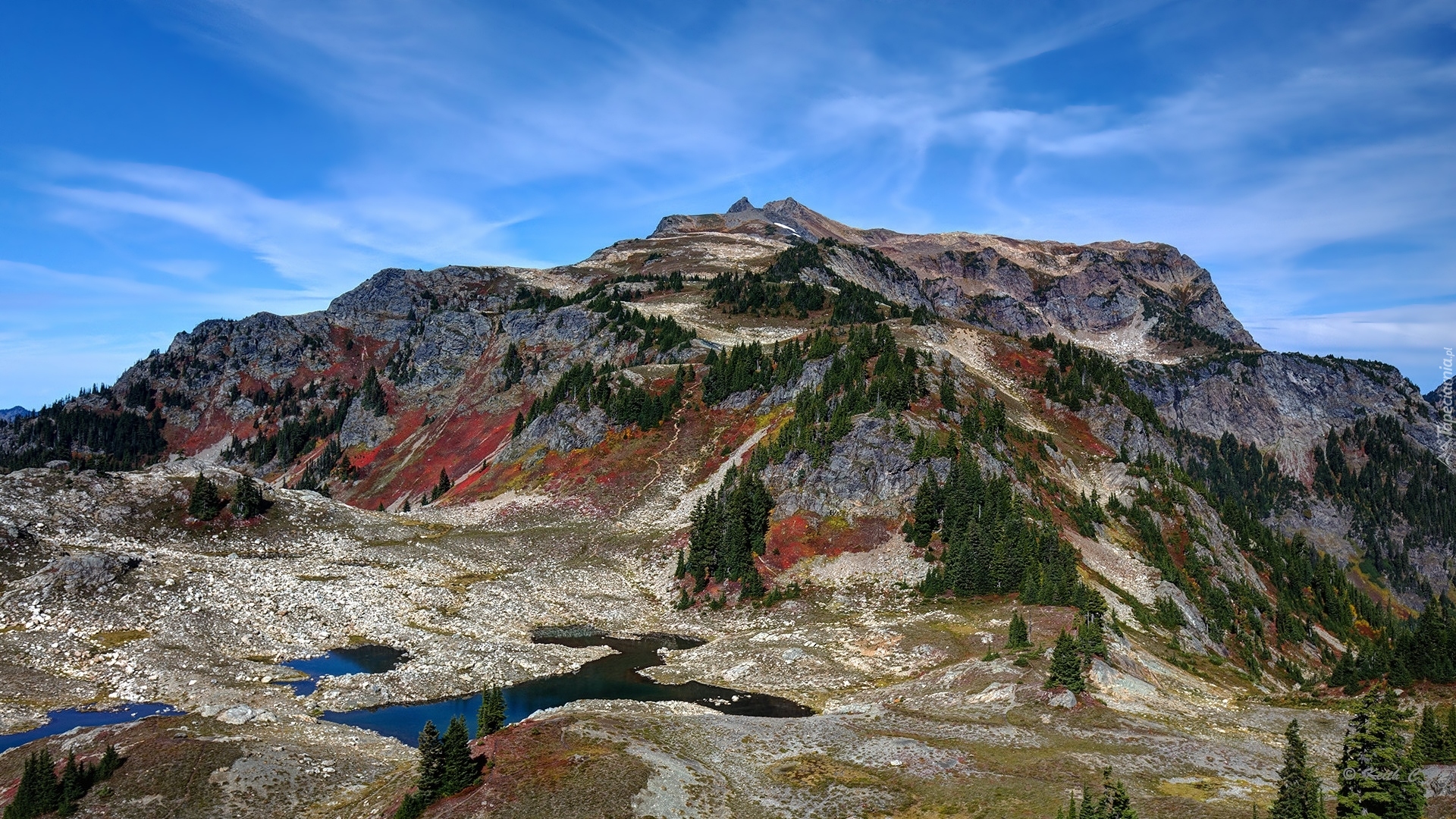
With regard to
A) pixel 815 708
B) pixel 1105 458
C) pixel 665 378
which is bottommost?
pixel 815 708

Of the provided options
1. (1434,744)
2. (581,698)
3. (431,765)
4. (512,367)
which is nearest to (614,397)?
(512,367)

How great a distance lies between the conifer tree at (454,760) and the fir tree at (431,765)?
0.09 meters

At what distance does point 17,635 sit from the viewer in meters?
55.4

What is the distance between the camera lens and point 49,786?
33.3 meters

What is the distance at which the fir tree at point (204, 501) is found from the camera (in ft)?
293

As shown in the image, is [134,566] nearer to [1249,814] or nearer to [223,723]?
[223,723]

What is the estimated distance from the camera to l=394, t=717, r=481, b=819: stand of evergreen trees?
33.2 m

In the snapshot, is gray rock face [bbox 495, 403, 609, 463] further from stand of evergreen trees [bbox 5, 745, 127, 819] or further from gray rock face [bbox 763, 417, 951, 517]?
stand of evergreen trees [bbox 5, 745, 127, 819]

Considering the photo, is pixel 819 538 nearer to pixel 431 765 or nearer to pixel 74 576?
pixel 431 765

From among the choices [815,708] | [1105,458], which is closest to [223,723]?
[815,708]

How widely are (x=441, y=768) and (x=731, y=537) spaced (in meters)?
56.5

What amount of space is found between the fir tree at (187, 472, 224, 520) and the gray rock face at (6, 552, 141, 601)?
23.3 metres

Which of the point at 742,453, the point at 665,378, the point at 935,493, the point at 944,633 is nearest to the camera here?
the point at 944,633

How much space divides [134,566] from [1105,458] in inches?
4961
